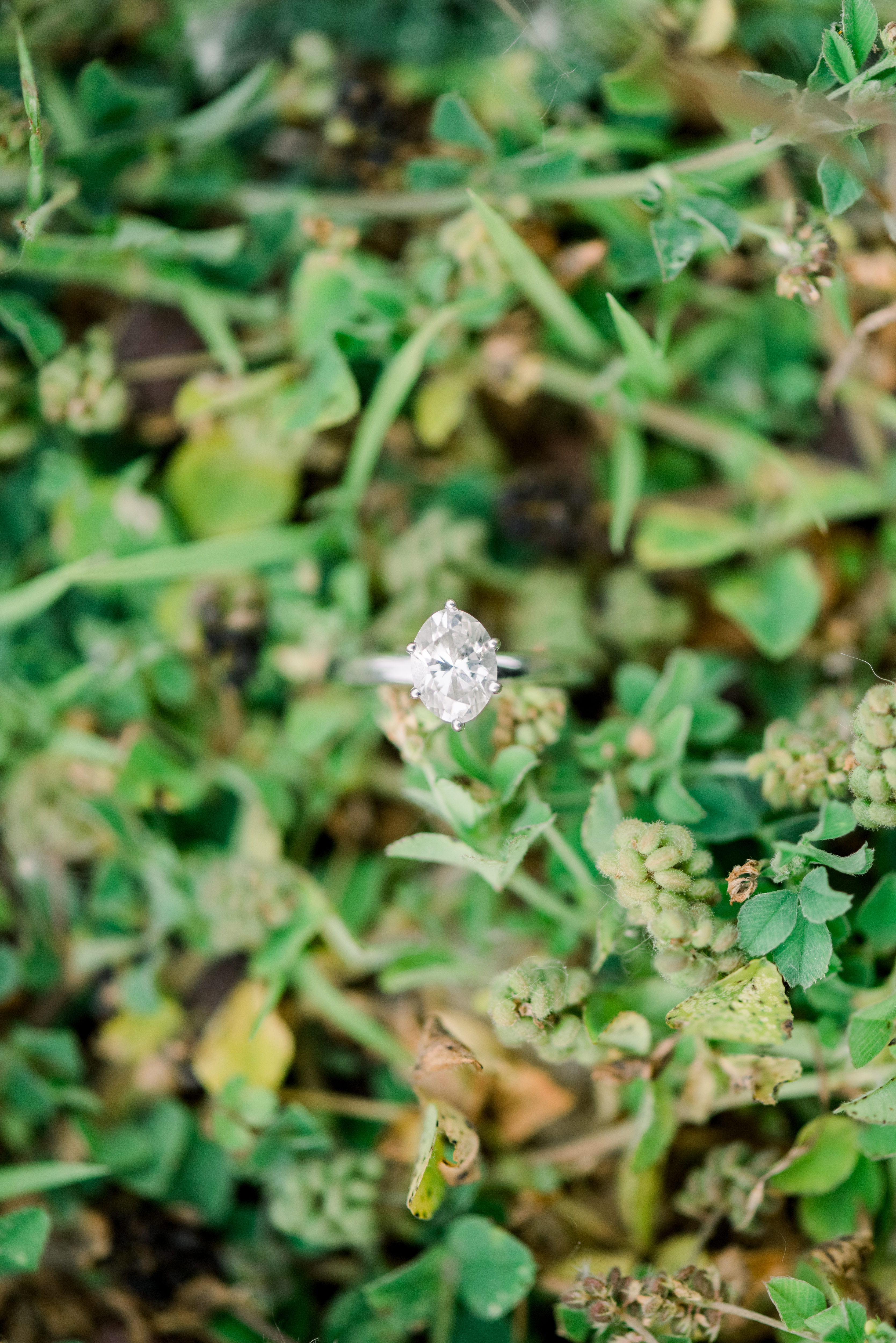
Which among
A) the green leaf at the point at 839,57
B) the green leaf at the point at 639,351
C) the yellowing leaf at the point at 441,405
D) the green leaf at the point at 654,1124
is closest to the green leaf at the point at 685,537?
the green leaf at the point at 639,351

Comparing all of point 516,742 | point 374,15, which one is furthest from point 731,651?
point 374,15

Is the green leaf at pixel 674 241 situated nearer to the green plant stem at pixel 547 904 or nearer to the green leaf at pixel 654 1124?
the green plant stem at pixel 547 904

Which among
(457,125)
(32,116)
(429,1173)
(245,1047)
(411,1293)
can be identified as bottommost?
(411,1293)

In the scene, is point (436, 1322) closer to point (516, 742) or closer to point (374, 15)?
point (516, 742)

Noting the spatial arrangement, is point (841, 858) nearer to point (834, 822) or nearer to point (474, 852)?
point (834, 822)

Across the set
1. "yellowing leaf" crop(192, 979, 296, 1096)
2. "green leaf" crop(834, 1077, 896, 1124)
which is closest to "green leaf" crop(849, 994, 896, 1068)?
"green leaf" crop(834, 1077, 896, 1124)

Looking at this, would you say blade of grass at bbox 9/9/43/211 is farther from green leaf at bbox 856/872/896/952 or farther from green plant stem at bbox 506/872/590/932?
green leaf at bbox 856/872/896/952

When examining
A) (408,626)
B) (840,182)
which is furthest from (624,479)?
(840,182)
